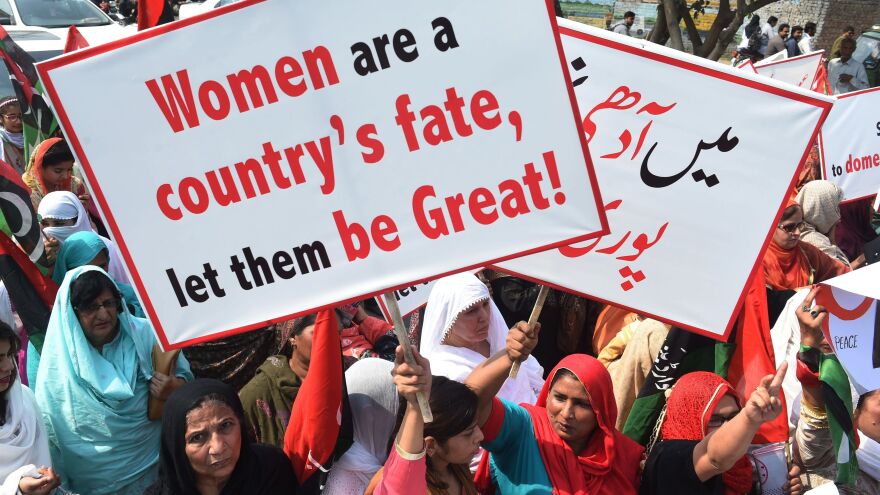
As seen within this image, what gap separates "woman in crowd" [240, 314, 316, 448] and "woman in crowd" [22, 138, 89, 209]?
2968 millimetres

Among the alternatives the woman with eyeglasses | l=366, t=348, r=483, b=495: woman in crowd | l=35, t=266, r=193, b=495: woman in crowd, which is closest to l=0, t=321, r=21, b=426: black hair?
l=35, t=266, r=193, b=495: woman in crowd

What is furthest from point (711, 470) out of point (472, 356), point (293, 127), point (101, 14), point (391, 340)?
point (101, 14)

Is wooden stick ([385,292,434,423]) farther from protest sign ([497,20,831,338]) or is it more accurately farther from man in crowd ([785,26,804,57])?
man in crowd ([785,26,804,57])

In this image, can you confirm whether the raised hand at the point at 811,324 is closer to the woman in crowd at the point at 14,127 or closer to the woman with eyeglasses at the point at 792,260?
the woman with eyeglasses at the point at 792,260

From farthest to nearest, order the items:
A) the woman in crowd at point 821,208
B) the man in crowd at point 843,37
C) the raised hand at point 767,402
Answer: the man in crowd at point 843,37 → the woman in crowd at point 821,208 → the raised hand at point 767,402

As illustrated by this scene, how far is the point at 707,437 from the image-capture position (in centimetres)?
278

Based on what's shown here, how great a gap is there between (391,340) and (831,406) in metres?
1.98

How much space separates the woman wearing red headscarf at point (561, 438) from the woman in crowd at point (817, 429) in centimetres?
62

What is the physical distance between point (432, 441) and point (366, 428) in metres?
0.40

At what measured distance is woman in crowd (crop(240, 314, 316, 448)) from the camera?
331cm

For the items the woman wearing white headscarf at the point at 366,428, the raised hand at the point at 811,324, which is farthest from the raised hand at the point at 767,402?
the woman wearing white headscarf at the point at 366,428

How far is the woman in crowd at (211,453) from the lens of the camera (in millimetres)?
2791

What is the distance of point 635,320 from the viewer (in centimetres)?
414

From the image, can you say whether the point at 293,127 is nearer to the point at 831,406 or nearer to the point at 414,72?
the point at 414,72
